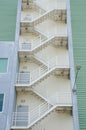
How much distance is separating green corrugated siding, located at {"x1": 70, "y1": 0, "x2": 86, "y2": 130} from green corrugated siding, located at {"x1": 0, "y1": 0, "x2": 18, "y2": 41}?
6135mm

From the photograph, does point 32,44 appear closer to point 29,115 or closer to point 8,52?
point 8,52

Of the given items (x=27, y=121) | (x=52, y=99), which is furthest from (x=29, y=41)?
(x=27, y=121)

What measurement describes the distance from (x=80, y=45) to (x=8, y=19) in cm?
789

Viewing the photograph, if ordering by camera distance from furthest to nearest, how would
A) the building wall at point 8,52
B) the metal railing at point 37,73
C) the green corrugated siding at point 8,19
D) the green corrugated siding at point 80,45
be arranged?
the green corrugated siding at point 8,19 < the metal railing at point 37,73 < the green corrugated siding at point 80,45 < the building wall at point 8,52

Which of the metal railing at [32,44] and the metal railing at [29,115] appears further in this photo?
the metal railing at [32,44]

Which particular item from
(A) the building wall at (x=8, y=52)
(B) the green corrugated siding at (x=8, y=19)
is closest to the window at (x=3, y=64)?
(A) the building wall at (x=8, y=52)

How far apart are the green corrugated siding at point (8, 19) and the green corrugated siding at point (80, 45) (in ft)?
20.1

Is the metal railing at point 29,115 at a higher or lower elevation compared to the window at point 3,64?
lower

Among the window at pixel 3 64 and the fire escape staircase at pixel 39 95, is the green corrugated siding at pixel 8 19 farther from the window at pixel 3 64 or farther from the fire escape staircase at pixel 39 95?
the window at pixel 3 64

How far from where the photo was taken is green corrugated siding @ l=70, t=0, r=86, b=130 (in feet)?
66.9

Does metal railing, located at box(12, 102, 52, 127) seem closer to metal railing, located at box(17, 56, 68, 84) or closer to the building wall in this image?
the building wall

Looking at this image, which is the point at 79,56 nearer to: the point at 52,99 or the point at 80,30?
the point at 80,30

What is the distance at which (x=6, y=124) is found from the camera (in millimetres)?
17859

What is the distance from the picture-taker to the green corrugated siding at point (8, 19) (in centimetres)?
2394
